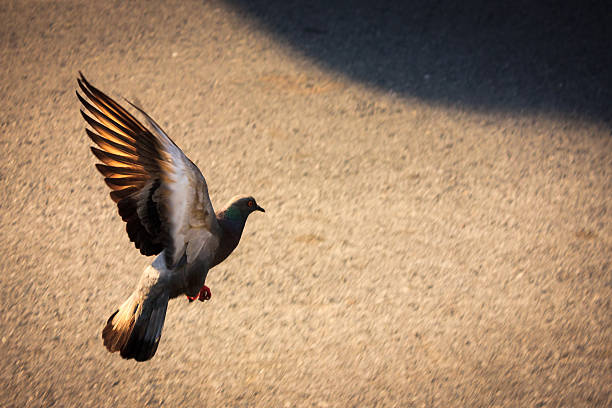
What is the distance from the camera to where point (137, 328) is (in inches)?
84.6

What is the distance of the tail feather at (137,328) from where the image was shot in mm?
2125

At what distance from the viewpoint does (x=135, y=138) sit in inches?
79.4

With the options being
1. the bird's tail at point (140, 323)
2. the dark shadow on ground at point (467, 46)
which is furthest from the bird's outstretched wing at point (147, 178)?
the dark shadow on ground at point (467, 46)

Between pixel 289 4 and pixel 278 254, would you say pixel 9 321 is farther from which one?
pixel 289 4

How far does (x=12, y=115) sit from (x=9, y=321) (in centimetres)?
167

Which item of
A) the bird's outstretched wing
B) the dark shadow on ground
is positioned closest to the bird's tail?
the bird's outstretched wing

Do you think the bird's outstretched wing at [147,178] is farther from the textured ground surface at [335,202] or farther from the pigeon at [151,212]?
the textured ground surface at [335,202]

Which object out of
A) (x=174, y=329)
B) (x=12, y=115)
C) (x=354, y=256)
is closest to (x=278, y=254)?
(x=354, y=256)

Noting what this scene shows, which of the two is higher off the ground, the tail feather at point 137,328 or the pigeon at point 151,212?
the pigeon at point 151,212

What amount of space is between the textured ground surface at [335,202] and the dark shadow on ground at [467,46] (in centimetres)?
2

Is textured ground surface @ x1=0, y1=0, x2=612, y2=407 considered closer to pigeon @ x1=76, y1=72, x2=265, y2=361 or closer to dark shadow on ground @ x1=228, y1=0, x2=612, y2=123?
dark shadow on ground @ x1=228, y1=0, x2=612, y2=123

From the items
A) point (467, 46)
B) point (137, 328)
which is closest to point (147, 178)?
point (137, 328)

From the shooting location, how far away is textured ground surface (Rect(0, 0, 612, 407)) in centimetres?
246

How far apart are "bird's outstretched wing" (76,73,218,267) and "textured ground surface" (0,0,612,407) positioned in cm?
64
